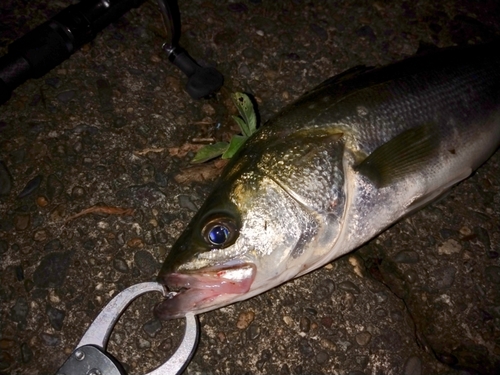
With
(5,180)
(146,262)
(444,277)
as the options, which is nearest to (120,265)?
(146,262)

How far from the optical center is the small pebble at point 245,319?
222 centimetres

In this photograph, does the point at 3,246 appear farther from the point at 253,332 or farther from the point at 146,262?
the point at 253,332

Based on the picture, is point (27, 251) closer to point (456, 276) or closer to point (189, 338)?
point (189, 338)

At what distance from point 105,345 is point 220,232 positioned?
→ 2.48ft

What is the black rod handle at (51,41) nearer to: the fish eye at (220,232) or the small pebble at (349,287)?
the fish eye at (220,232)

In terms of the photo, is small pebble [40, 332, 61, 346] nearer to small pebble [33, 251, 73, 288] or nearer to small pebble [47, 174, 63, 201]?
small pebble [33, 251, 73, 288]

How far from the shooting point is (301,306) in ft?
7.55

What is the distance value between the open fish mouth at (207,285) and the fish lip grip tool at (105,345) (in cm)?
12

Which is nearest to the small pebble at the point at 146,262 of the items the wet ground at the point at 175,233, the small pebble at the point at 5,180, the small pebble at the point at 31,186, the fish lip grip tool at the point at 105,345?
the wet ground at the point at 175,233

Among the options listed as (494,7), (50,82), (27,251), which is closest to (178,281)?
(27,251)

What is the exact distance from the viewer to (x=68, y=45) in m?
2.36

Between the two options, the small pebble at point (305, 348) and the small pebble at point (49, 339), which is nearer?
the small pebble at point (49, 339)

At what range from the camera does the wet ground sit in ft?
7.06

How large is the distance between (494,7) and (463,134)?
203 cm
